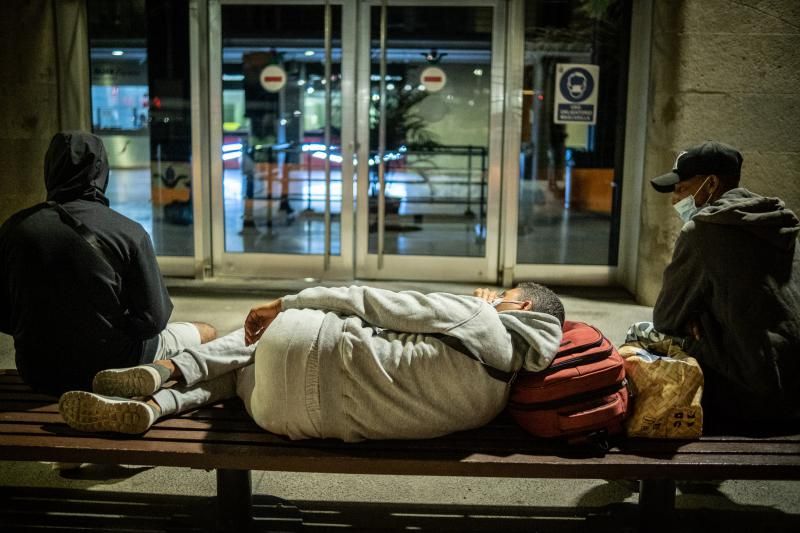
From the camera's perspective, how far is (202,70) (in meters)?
7.98

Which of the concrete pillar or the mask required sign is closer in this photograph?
the concrete pillar

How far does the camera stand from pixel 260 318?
333 cm

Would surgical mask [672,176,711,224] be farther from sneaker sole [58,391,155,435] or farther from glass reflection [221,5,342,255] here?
glass reflection [221,5,342,255]

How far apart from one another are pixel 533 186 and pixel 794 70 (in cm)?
252

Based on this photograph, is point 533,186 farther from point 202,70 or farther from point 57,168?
point 57,168

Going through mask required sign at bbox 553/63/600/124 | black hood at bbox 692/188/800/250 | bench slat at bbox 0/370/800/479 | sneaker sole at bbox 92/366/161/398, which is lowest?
bench slat at bbox 0/370/800/479

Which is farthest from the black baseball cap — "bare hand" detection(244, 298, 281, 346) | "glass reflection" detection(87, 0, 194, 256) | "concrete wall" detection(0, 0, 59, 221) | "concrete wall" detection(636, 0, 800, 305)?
"concrete wall" detection(0, 0, 59, 221)

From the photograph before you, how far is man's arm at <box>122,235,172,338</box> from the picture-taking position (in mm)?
3525

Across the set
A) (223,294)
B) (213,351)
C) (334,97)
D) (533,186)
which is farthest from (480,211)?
(213,351)

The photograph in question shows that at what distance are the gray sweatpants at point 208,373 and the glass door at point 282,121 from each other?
4715 millimetres

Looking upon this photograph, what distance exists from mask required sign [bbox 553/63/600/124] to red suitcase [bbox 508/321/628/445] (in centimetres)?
522

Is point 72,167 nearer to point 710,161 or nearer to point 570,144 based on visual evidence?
point 710,161

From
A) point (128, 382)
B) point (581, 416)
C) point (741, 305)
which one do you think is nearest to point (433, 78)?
point (741, 305)

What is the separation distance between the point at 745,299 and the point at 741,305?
3 centimetres
